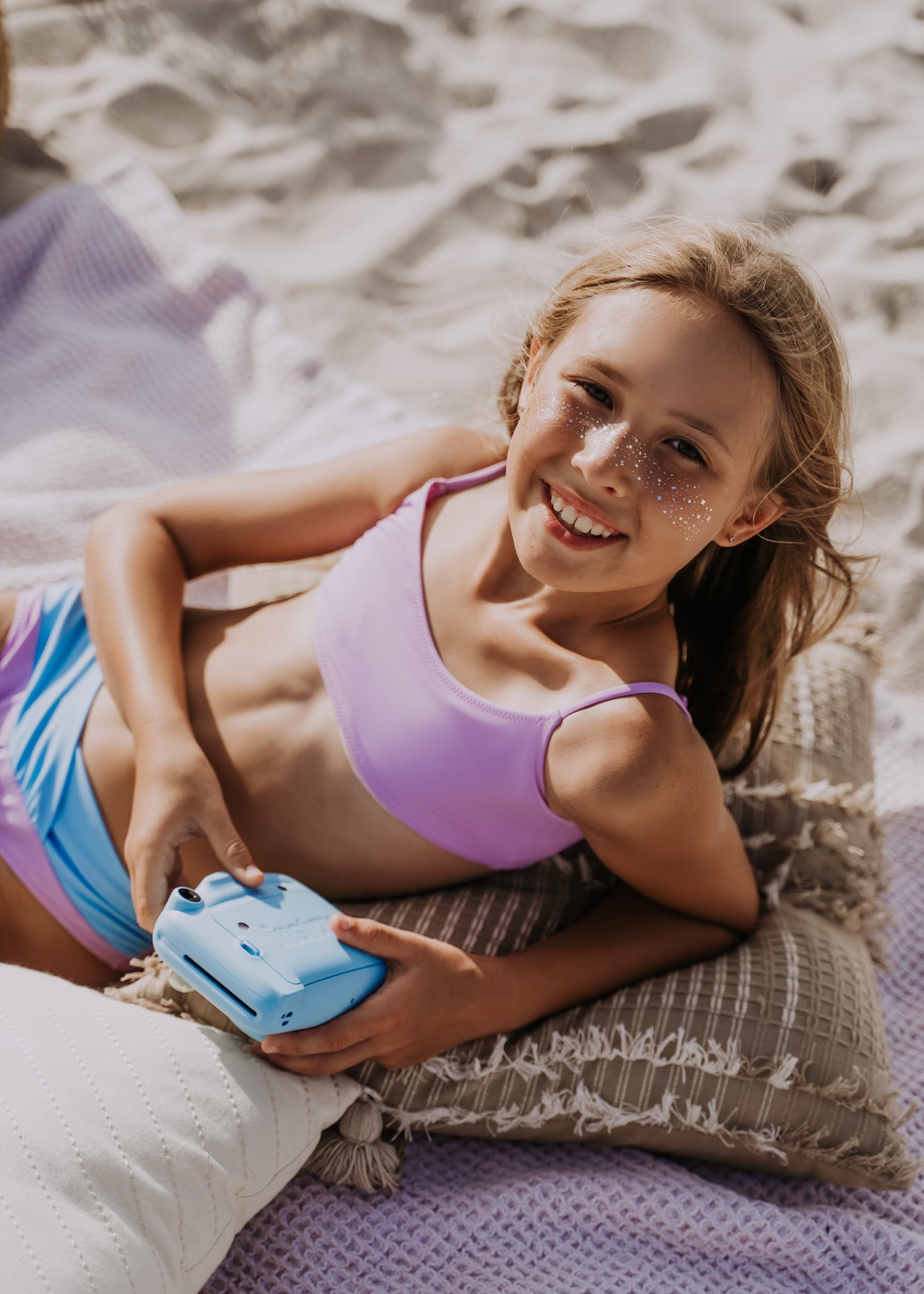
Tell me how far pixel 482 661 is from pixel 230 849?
317 mm

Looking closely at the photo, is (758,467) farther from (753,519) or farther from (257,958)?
(257,958)

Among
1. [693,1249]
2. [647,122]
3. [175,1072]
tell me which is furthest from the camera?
[647,122]

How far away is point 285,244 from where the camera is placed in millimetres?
2469

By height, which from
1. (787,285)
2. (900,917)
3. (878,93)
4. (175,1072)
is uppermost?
(787,285)

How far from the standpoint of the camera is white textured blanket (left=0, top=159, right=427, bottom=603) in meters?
1.77

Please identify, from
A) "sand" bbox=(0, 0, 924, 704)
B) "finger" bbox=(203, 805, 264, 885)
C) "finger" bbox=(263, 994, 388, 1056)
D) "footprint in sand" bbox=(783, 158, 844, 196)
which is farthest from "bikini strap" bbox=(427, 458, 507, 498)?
"footprint in sand" bbox=(783, 158, 844, 196)

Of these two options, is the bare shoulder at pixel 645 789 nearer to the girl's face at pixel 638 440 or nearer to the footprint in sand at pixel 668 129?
the girl's face at pixel 638 440

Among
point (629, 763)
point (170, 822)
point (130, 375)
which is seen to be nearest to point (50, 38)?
point (130, 375)

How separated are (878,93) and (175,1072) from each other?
2.61 meters

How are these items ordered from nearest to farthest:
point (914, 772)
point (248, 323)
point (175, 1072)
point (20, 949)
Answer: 1. point (175, 1072)
2. point (20, 949)
3. point (914, 772)
4. point (248, 323)

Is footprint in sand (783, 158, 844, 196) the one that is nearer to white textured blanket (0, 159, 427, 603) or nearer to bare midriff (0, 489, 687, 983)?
white textured blanket (0, 159, 427, 603)

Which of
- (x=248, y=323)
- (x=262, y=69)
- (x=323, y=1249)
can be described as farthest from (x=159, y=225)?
(x=323, y=1249)

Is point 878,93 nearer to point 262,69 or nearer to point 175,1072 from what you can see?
point 262,69

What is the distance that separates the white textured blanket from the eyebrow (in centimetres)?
80
